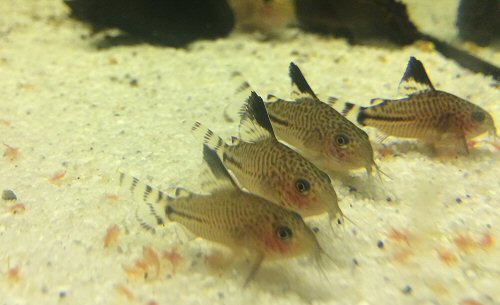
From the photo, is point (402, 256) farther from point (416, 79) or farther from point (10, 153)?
point (10, 153)

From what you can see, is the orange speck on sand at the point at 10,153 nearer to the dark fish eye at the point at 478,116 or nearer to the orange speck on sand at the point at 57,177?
the orange speck on sand at the point at 57,177

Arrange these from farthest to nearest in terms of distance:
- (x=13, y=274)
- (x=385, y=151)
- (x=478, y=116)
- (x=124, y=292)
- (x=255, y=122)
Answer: (x=385, y=151) → (x=478, y=116) → (x=255, y=122) → (x=13, y=274) → (x=124, y=292)

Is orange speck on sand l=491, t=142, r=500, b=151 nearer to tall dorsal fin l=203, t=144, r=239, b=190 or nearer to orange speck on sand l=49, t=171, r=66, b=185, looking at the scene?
tall dorsal fin l=203, t=144, r=239, b=190

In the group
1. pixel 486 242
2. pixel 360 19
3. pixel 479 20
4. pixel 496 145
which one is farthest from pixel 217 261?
pixel 479 20

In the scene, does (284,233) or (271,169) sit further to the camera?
(271,169)

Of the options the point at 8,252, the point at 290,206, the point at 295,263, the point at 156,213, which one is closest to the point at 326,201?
the point at 290,206

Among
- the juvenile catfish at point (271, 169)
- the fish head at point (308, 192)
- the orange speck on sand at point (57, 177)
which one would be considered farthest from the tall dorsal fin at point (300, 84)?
the orange speck on sand at point (57, 177)

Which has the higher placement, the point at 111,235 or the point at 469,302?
the point at 469,302

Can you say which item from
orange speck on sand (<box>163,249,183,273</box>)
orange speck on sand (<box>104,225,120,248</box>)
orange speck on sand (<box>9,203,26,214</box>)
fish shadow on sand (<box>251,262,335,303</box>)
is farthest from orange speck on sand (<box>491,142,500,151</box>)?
orange speck on sand (<box>9,203,26,214</box>)
